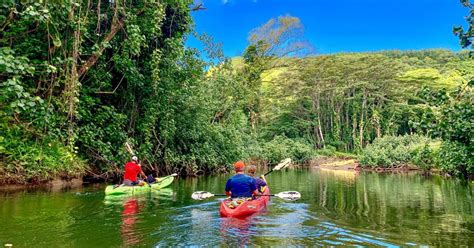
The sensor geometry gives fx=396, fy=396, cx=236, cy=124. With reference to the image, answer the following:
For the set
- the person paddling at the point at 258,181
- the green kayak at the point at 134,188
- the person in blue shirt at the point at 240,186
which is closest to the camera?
the person in blue shirt at the point at 240,186

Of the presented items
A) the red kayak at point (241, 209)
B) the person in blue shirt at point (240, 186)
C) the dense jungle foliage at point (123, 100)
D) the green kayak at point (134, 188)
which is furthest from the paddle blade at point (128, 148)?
the red kayak at point (241, 209)

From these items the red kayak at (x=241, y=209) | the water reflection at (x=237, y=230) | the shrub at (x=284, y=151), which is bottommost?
the water reflection at (x=237, y=230)

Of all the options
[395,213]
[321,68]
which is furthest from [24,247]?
[321,68]

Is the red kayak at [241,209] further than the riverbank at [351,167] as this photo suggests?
No

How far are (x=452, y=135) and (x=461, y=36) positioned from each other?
2509mm

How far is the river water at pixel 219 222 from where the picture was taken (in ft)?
21.1

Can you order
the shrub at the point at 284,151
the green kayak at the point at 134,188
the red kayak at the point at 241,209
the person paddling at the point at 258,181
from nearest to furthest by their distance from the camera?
the red kayak at the point at 241,209 → the person paddling at the point at 258,181 → the green kayak at the point at 134,188 → the shrub at the point at 284,151

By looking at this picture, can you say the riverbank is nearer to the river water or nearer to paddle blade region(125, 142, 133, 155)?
the river water

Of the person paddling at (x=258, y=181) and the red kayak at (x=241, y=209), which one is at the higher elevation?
the person paddling at (x=258, y=181)

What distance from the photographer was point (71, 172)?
604 inches

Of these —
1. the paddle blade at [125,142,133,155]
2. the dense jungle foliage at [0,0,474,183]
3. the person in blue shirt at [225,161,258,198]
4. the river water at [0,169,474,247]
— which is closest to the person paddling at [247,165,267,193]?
the river water at [0,169,474,247]

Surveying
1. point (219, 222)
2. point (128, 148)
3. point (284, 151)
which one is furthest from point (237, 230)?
point (284, 151)

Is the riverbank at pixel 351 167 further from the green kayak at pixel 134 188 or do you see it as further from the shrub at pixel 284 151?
the green kayak at pixel 134 188

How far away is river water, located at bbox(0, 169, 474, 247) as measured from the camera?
6422 millimetres
